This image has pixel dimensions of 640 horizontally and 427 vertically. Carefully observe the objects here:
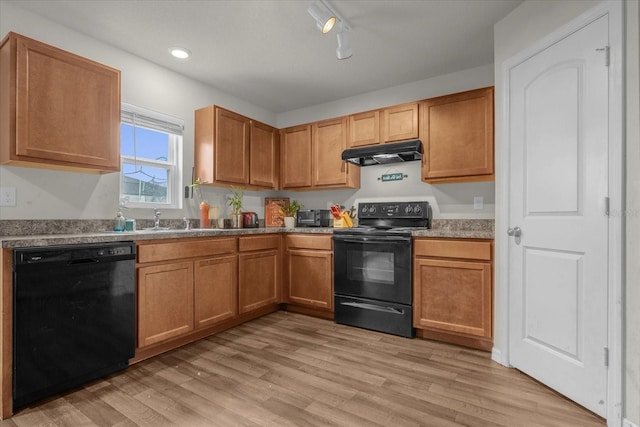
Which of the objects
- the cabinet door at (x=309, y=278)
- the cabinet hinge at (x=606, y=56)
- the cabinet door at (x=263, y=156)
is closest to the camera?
the cabinet hinge at (x=606, y=56)

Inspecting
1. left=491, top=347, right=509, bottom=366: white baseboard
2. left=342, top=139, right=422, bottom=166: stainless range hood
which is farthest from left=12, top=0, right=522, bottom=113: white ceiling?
left=491, top=347, right=509, bottom=366: white baseboard

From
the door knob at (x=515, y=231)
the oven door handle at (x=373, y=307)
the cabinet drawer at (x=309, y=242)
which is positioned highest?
the door knob at (x=515, y=231)

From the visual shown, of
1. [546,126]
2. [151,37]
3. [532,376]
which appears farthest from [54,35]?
[532,376]

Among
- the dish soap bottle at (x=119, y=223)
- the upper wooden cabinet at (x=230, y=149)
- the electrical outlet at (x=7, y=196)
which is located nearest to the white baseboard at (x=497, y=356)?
the upper wooden cabinet at (x=230, y=149)

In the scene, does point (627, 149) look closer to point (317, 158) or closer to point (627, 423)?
point (627, 423)

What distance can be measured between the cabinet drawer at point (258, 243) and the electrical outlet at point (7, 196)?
1.64 m

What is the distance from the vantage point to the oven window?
296 centimetres

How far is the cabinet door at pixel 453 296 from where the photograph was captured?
2518 millimetres

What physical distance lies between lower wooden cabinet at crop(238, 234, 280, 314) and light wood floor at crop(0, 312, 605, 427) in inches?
22.8

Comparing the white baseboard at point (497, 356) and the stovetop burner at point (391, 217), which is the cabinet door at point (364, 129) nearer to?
the stovetop burner at point (391, 217)

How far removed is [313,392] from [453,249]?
1.57m

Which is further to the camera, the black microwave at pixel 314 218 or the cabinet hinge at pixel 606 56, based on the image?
the black microwave at pixel 314 218

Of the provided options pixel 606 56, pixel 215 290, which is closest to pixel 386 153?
pixel 606 56

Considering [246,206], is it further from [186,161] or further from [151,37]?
[151,37]
